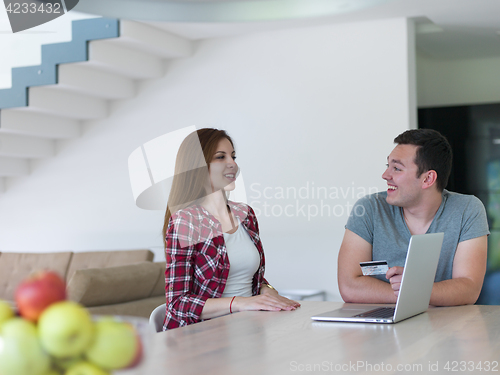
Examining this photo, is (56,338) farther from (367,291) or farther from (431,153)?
(431,153)

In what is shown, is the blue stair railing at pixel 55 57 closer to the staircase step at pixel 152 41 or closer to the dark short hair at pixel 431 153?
the staircase step at pixel 152 41

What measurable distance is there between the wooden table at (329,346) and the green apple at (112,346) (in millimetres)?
281

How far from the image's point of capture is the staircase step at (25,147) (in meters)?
4.93

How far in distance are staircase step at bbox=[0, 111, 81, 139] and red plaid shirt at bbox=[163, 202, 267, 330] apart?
3155 mm

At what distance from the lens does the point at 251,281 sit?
2059mm

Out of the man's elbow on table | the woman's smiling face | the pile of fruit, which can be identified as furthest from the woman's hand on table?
the pile of fruit

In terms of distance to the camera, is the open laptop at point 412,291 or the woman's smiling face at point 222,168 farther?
the woman's smiling face at point 222,168

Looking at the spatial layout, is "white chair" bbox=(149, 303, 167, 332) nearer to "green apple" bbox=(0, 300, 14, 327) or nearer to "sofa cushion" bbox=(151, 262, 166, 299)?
"green apple" bbox=(0, 300, 14, 327)

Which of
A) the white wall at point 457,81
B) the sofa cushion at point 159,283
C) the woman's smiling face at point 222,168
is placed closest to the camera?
the woman's smiling face at point 222,168

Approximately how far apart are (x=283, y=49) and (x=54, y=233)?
270 cm

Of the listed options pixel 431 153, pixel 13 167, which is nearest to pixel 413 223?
pixel 431 153

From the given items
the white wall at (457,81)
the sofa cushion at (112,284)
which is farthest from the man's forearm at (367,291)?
the white wall at (457,81)

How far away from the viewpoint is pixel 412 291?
1458 millimetres

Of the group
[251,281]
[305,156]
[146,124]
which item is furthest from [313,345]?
[146,124]
